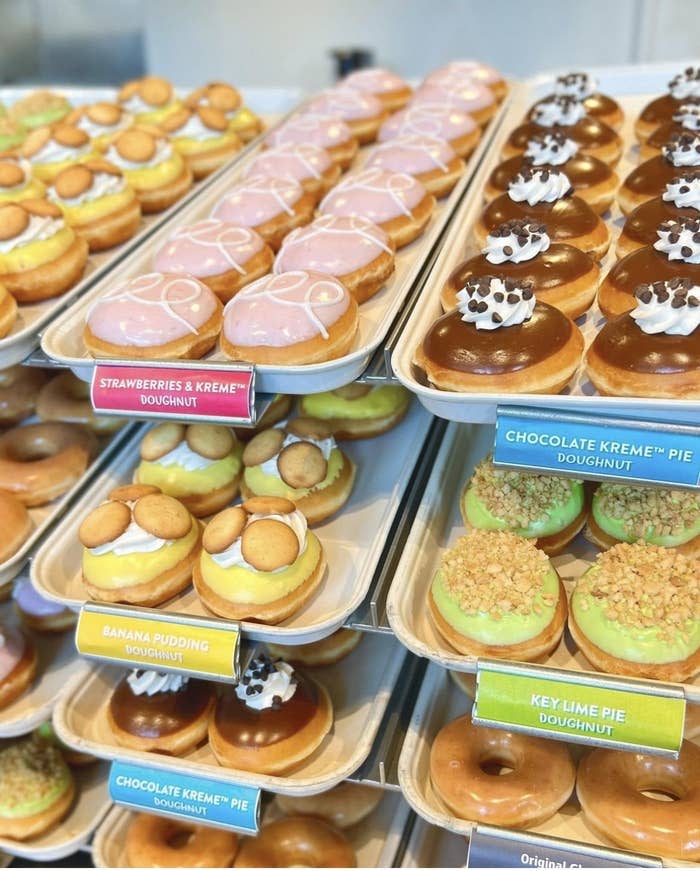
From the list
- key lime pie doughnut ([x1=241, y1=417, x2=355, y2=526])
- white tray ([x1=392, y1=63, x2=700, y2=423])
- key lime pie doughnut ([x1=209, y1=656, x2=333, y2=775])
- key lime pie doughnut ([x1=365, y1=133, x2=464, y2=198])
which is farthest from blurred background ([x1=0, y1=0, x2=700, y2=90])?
key lime pie doughnut ([x1=209, y1=656, x2=333, y2=775])

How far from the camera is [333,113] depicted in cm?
291

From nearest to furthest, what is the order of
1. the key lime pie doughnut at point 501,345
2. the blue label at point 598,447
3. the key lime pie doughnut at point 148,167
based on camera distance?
1. the blue label at point 598,447
2. the key lime pie doughnut at point 501,345
3. the key lime pie doughnut at point 148,167

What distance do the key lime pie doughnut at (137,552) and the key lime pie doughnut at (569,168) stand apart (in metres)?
1.26

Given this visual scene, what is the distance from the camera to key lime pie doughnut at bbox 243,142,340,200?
2389mm

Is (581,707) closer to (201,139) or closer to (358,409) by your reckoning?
(358,409)

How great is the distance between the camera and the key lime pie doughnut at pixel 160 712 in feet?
5.80

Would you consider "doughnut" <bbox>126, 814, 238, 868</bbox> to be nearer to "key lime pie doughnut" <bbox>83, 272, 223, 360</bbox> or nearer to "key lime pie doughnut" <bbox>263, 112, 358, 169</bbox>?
"key lime pie doughnut" <bbox>83, 272, 223, 360</bbox>

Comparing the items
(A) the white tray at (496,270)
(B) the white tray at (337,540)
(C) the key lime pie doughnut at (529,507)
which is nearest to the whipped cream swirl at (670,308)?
(A) the white tray at (496,270)

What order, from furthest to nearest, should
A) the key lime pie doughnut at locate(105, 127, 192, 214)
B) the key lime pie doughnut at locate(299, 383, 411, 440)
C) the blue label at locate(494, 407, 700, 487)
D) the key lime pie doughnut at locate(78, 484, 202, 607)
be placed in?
the key lime pie doughnut at locate(105, 127, 192, 214) < the key lime pie doughnut at locate(299, 383, 411, 440) < the key lime pie doughnut at locate(78, 484, 202, 607) < the blue label at locate(494, 407, 700, 487)

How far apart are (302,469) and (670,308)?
2.82ft

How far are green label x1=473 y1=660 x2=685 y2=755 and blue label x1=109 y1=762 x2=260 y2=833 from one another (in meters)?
0.56

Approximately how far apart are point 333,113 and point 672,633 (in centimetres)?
225

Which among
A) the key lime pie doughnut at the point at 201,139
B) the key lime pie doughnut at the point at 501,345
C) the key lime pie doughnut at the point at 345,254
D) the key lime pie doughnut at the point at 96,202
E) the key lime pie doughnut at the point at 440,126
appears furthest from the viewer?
the key lime pie doughnut at the point at 201,139

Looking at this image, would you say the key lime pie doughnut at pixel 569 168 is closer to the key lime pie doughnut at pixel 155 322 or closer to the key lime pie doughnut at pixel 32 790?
the key lime pie doughnut at pixel 155 322
